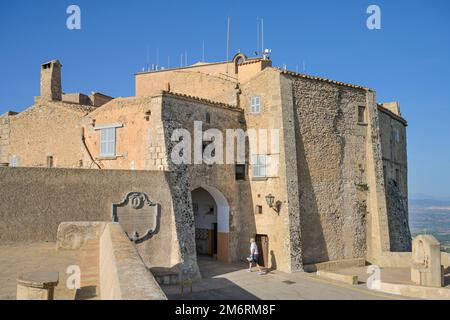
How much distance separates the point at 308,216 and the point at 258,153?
13.6 ft

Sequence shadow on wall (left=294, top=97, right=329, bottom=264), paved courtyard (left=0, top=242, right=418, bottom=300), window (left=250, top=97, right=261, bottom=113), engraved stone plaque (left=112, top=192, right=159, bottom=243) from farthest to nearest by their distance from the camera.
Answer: window (left=250, top=97, right=261, bottom=113) < shadow on wall (left=294, top=97, right=329, bottom=264) < engraved stone plaque (left=112, top=192, right=159, bottom=243) < paved courtyard (left=0, top=242, right=418, bottom=300)

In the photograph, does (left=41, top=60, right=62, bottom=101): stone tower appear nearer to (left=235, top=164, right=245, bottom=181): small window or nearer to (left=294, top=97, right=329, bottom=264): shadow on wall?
(left=235, top=164, right=245, bottom=181): small window

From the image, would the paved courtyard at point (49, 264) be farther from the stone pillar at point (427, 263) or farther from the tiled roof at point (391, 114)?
the tiled roof at point (391, 114)

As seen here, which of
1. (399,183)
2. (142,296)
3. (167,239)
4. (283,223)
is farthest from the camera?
(399,183)

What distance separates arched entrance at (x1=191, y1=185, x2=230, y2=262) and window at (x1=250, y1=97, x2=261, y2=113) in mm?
4807

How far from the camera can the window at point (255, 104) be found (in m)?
22.3

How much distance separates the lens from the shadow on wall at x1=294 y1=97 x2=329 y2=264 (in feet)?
70.7

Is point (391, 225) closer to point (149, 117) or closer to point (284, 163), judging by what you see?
point (284, 163)

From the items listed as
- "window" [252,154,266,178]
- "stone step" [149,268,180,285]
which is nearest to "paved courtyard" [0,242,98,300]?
"stone step" [149,268,180,285]

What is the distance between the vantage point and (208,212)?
23.5 m

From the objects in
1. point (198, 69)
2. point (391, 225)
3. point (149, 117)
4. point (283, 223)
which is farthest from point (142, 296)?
point (198, 69)

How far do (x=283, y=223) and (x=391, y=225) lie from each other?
34.3 ft

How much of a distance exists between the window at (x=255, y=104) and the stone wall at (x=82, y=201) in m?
6.29
